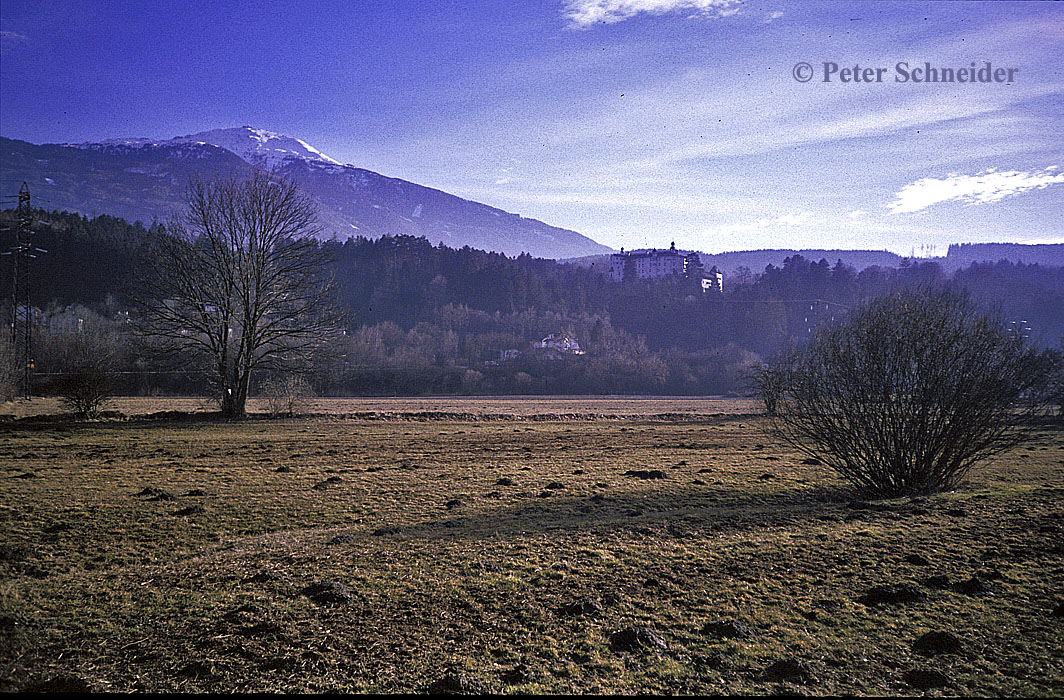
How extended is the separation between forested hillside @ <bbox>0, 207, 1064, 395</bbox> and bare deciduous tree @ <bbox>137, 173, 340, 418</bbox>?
91.5 ft

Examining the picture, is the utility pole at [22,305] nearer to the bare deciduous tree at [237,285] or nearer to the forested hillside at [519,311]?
the forested hillside at [519,311]

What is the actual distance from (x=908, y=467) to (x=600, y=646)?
13930mm

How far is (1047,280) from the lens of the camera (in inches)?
6373

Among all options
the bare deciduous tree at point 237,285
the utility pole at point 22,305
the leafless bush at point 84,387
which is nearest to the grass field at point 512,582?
the leafless bush at point 84,387

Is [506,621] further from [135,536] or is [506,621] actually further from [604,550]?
[135,536]

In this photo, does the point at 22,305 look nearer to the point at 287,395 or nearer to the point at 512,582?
the point at 287,395

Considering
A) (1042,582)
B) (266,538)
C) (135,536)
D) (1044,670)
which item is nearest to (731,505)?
(1042,582)

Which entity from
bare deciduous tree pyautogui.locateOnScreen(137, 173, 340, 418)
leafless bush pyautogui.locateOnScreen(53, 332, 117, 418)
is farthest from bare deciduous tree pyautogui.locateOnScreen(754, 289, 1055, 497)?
leafless bush pyautogui.locateOnScreen(53, 332, 117, 418)

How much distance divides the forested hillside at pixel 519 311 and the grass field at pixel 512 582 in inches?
2126

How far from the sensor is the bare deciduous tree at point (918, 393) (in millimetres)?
16281

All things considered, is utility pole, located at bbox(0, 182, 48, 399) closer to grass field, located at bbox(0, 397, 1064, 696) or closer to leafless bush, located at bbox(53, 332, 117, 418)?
leafless bush, located at bbox(53, 332, 117, 418)

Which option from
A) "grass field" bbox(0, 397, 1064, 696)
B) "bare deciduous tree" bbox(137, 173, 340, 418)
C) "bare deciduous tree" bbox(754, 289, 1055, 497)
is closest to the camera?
"grass field" bbox(0, 397, 1064, 696)

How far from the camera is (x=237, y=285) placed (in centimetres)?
3603

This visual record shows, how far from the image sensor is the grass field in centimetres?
621
